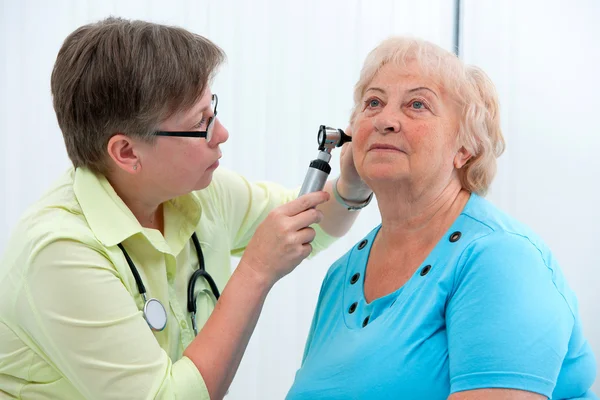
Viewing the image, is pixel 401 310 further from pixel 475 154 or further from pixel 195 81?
pixel 195 81

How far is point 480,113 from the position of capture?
148 cm

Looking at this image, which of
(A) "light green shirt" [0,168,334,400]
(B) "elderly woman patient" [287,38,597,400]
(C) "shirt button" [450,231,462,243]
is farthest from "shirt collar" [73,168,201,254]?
(C) "shirt button" [450,231,462,243]

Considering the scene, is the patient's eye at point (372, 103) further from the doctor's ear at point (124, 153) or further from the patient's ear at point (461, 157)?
the doctor's ear at point (124, 153)

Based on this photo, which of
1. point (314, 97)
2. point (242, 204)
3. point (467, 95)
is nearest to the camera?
point (467, 95)

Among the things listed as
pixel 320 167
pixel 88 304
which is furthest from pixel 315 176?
pixel 88 304

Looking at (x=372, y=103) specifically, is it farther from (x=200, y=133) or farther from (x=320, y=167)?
(x=200, y=133)

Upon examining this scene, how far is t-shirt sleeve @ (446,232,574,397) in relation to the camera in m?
1.22

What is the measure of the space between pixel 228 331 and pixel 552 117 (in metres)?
1.99

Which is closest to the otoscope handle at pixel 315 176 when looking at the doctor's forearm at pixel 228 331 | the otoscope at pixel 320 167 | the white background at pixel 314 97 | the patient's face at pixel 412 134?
the otoscope at pixel 320 167

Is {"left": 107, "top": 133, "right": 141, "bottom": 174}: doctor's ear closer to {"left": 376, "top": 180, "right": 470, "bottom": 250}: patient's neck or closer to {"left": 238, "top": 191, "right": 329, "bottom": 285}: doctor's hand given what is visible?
{"left": 238, "top": 191, "right": 329, "bottom": 285}: doctor's hand

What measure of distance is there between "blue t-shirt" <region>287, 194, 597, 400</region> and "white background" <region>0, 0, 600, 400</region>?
1456mm

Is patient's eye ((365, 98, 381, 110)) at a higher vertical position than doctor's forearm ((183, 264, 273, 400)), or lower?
higher

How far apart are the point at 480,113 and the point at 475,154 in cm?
8

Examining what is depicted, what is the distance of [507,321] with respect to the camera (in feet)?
4.06
